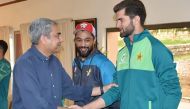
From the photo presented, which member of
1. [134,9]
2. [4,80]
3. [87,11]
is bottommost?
[4,80]

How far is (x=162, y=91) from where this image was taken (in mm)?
1866

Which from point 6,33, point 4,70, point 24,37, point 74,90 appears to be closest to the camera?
point 74,90

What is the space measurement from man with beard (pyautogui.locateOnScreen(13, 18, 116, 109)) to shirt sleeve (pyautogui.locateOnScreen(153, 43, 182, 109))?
31.3 inches

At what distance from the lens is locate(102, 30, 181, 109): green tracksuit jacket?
1.82m

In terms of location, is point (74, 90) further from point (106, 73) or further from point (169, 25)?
point (169, 25)

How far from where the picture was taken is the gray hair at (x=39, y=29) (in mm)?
2141

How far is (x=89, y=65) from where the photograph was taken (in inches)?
108

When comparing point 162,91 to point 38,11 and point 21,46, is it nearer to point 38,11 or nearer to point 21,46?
point 38,11

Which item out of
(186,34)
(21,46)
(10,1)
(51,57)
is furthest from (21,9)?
(51,57)

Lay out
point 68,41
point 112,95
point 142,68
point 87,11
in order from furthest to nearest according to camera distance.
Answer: point 68,41 < point 87,11 < point 112,95 < point 142,68

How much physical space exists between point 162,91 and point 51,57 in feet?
3.03

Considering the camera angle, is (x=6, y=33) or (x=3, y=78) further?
(x=6, y=33)

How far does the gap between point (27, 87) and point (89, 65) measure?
0.85 meters

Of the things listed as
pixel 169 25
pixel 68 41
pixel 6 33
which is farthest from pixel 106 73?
pixel 6 33
